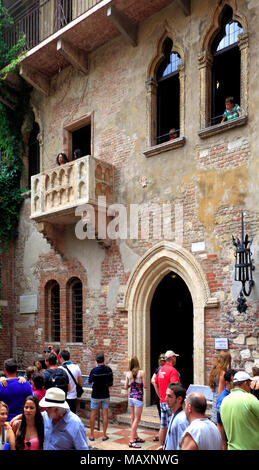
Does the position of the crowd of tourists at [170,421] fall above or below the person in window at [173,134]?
below

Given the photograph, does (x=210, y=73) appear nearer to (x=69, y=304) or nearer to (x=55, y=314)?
(x=69, y=304)

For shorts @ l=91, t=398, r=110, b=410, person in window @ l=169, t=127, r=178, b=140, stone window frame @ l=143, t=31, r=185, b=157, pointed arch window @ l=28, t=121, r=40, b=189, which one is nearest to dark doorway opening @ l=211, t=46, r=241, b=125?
stone window frame @ l=143, t=31, r=185, b=157

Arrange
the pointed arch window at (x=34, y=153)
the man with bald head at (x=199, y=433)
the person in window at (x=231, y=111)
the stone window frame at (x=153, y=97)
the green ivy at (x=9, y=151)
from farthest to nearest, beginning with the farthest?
1. the pointed arch window at (x=34, y=153)
2. the green ivy at (x=9, y=151)
3. the stone window frame at (x=153, y=97)
4. the person in window at (x=231, y=111)
5. the man with bald head at (x=199, y=433)

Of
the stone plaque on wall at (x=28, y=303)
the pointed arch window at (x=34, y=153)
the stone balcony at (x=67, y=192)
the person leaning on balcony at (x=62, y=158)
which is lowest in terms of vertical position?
the stone plaque on wall at (x=28, y=303)

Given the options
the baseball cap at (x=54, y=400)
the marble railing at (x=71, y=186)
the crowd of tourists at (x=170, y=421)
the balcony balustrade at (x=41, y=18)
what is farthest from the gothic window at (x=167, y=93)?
the baseball cap at (x=54, y=400)

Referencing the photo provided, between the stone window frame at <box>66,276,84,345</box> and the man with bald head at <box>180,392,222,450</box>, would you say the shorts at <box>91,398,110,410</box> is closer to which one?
the stone window frame at <box>66,276,84,345</box>

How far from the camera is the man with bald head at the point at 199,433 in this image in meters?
3.68

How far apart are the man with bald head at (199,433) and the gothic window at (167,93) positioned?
7654mm

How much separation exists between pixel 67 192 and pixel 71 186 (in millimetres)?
206

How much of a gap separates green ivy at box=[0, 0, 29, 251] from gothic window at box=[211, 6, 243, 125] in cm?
662

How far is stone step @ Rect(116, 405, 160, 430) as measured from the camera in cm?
941

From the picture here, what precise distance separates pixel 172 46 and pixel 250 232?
490 cm

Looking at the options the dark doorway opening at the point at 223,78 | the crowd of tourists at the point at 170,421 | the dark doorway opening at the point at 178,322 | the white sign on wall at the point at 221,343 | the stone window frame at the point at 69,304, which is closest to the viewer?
the crowd of tourists at the point at 170,421

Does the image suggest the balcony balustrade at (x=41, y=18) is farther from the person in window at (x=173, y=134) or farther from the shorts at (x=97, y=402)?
the shorts at (x=97, y=402)
